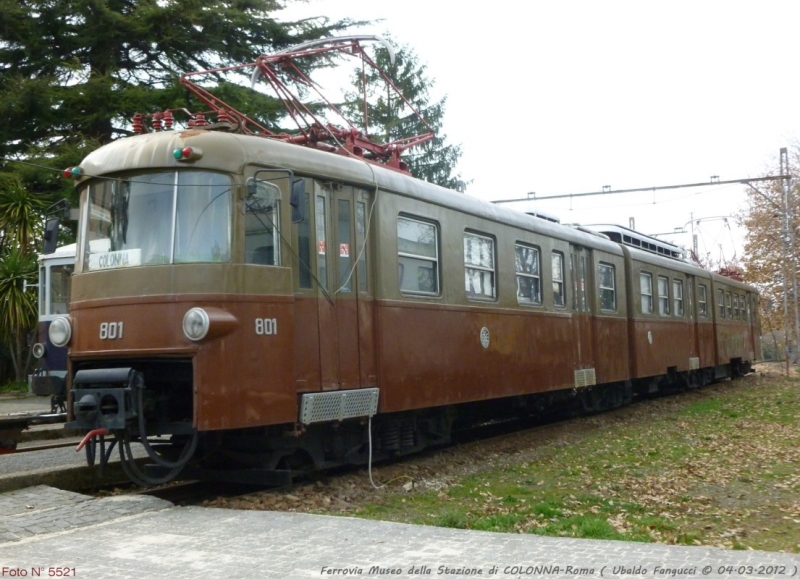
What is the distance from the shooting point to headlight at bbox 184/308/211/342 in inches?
291

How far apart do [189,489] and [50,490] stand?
1.38m

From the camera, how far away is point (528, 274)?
12.8 meters

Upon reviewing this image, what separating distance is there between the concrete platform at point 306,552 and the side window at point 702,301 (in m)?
17.3

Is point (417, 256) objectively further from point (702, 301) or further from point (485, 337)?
point (702, 301)

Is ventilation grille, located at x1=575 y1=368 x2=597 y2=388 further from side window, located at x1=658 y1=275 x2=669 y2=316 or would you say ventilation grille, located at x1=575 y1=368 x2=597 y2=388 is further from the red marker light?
the red marker light

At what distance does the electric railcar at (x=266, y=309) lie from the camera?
764 centimetres

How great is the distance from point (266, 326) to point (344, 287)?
1208 mm

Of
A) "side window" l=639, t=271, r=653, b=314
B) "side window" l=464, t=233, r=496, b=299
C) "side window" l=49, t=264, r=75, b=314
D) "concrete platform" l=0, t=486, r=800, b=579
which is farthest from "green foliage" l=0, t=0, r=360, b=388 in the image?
"concrete platform" l=0, t=486, r=800, b=579

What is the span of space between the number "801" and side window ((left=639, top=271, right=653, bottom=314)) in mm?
11513

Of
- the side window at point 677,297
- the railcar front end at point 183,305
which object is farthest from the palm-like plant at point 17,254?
the side window at point 677,297

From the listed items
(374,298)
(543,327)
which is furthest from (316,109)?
(374,298)

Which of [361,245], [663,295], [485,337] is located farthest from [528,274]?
[663,295]

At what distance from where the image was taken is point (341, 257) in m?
8.86

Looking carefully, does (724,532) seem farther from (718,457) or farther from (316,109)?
(316,109)
